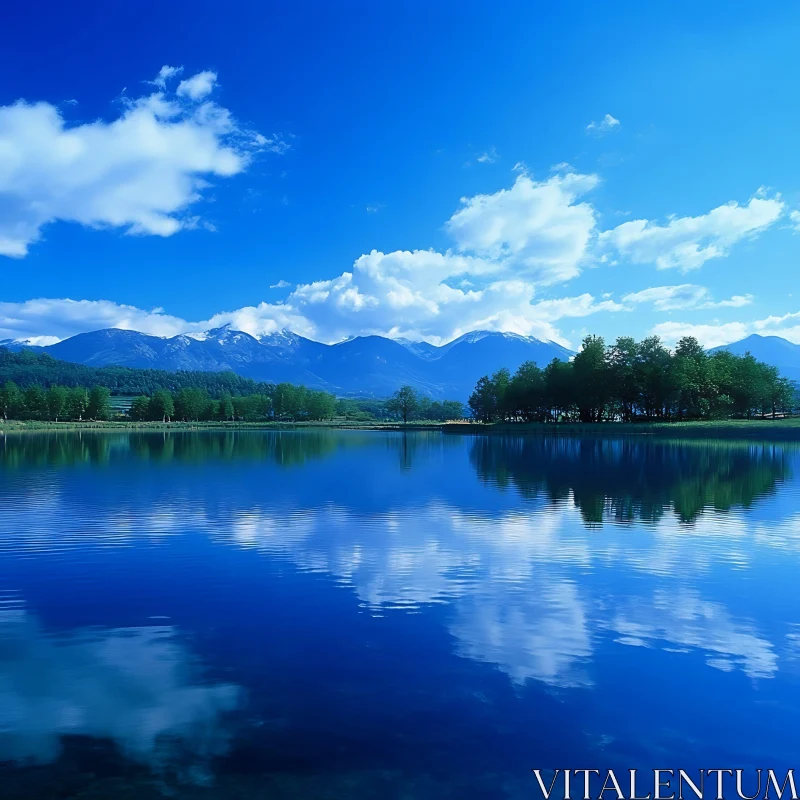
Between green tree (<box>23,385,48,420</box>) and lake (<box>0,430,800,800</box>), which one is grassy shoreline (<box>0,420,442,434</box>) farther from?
lake (<box>0,430,800,800</box>)

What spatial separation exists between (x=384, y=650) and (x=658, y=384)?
371ft

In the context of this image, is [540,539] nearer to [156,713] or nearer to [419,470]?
[156,713]

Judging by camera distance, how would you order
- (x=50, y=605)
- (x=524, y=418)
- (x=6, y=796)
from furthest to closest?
(x=524, y=418), (x=50, y=605), (x=6, y=796)

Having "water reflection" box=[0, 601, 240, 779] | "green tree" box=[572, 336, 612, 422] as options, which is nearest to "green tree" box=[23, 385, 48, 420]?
"green tree" box=[572, 336, 612, 422]

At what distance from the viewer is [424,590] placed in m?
14.9

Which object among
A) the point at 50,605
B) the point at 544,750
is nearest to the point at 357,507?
the point at 50,605

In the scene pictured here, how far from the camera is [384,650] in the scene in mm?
11141

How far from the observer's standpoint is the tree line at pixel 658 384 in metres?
109

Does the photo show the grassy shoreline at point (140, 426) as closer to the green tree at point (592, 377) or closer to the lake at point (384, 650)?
the green tree at point (592, 377)

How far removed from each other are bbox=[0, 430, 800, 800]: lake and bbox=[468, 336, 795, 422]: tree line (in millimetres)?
92116

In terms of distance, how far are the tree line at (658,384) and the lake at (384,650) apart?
92116mm

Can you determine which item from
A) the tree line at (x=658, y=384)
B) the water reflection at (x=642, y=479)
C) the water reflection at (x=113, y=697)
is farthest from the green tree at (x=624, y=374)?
the water reflection at (x=113, y=697)

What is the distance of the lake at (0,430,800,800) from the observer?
25.4 feet

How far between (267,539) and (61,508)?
11.9 m
